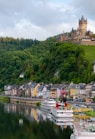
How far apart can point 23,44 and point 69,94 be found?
9975 cm

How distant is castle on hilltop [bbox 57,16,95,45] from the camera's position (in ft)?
360

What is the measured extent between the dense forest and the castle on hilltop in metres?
6.76

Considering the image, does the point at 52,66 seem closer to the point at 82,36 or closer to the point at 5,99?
the point at 5,99

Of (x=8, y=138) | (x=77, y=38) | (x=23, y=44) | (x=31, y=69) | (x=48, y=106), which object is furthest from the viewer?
(x=23, y=44)

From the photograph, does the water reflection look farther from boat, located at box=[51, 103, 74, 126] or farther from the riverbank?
the riverbank

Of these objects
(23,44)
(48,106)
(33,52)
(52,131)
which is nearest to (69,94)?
(48,106)

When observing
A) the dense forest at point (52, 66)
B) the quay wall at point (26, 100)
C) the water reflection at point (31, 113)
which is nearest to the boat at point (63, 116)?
the water reflection at point (31, 113)

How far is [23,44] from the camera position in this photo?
172625 millimetres

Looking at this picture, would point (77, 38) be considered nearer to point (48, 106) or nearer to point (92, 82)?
point (92, 82)

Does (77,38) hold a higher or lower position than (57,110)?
higher

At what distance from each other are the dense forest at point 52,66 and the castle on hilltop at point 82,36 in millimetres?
6756

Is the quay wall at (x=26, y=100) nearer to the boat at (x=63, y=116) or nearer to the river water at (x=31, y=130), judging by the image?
the boat at (x=63, y=116)

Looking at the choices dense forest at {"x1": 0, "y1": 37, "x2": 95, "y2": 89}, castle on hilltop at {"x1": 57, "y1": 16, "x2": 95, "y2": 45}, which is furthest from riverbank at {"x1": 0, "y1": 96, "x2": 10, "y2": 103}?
castle on hilltop at {"x1": 57, "y1": 16, "x2": 95, "y2": 45}

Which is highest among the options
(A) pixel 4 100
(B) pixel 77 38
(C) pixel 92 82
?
(B) pixel 77 38
